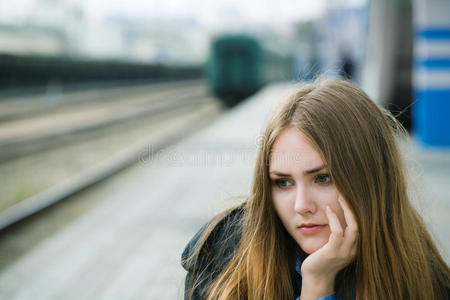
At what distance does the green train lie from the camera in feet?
61.1

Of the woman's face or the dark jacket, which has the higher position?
the woman's face

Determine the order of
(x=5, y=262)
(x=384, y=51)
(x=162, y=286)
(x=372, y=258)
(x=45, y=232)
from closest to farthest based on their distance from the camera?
1. (x=372, y=258)
2. (x=162, y=286)
3. (x=5, y=262)
4. (x=45, y=232)
5. (x=384, y=51)

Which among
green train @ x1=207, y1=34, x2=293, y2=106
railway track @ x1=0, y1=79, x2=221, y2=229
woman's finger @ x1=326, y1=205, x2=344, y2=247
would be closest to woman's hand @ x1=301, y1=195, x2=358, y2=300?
woman's finger @ x1=326, y1=205, x2=344, y2=247

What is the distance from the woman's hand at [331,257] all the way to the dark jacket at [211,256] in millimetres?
203

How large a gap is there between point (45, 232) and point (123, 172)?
2.69 metres

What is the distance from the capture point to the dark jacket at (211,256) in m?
1.56

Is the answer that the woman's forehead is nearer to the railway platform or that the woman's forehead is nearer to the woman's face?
the woman's face

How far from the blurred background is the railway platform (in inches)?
0.6

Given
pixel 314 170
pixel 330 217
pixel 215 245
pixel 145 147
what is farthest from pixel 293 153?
pixel 145 147

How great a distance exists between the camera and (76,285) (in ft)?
11.0

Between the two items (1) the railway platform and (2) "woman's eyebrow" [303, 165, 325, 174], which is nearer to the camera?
(2) "woman's eyebrow" [303, 165, 325, 174]

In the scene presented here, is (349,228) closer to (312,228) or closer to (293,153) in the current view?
(312,228)

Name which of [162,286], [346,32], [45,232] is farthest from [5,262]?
→ [346,32]

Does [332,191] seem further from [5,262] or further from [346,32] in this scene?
[346,32]
